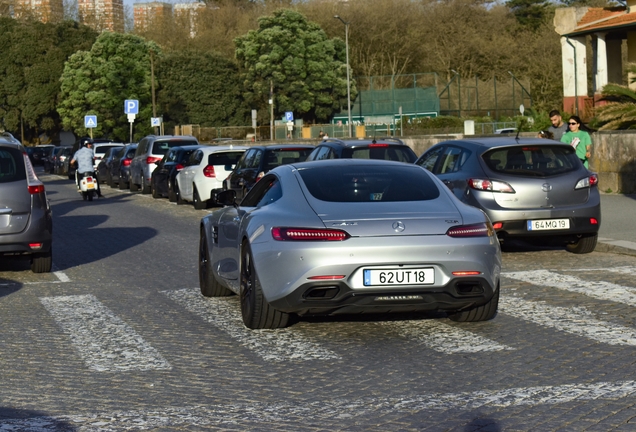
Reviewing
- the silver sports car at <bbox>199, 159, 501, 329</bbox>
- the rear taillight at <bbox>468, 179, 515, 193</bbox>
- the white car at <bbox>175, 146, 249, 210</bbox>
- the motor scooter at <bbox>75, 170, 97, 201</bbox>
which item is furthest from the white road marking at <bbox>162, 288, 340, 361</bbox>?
the motor scooter at <bbox>75, 170, 97, 201</bbox>

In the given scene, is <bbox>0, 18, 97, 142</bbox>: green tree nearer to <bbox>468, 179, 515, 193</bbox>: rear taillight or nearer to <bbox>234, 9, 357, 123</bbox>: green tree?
<bbox>234, 9, 357, 123</bbox>: green tree

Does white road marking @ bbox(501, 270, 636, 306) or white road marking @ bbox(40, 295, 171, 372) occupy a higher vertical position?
white road marking @ bbox(40, 295, 171, 372)

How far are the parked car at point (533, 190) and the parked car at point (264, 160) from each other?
24.6 feet

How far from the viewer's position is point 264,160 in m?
21.2

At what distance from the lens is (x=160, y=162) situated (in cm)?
3083

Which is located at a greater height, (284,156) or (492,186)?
(284,156)

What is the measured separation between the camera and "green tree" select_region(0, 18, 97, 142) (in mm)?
99562

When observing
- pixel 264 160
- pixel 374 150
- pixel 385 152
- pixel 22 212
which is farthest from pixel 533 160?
pixel 264 160

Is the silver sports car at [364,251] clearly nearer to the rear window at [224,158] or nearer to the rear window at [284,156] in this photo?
the rear window at [284,156]

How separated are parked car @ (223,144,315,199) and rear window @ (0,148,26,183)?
8.13 m

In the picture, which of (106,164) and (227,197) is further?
(106,164)

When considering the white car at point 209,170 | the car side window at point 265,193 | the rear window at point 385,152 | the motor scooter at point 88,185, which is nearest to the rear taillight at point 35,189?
the car side window at point 265,193

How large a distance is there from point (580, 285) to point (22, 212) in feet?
20.3

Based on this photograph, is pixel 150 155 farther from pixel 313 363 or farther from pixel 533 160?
pixel 313 363
